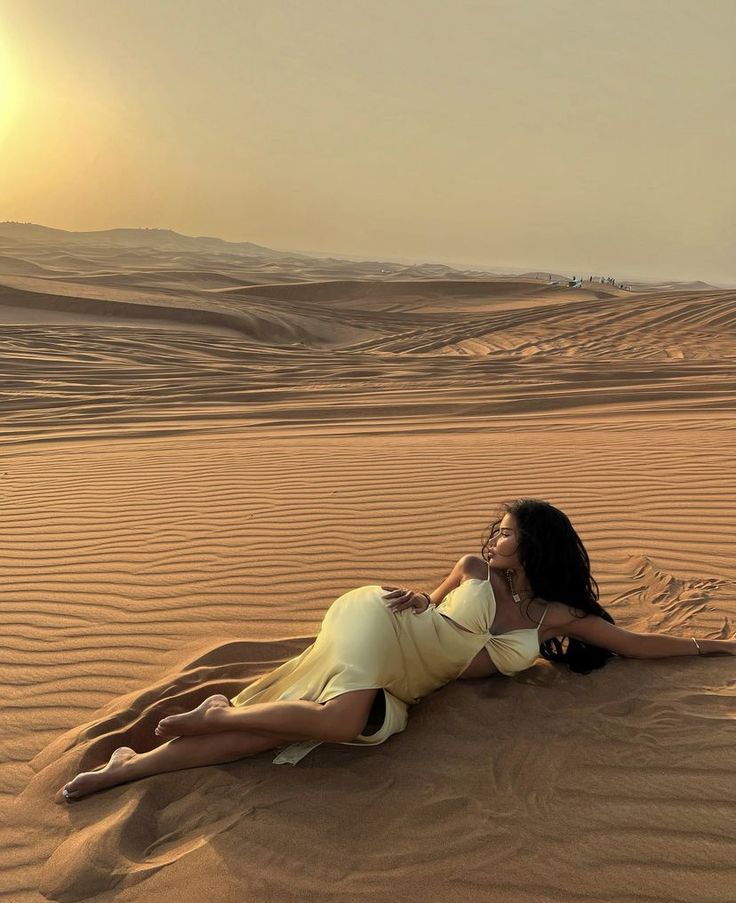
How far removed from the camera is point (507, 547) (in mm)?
2592

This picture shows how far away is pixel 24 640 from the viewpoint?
3242 millimetres

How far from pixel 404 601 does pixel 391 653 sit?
182 millimetres

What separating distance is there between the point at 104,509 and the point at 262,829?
126 inches

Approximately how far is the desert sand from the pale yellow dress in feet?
0.36

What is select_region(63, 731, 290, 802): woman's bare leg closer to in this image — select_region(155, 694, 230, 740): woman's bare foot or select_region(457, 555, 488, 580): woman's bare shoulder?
select_region(155, 694, 230, 740): woman's bare foot

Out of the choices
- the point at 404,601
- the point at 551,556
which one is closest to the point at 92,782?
the point at 404,601

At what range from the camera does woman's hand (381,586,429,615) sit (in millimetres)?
2492

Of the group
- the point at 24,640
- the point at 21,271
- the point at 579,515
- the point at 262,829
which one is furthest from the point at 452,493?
the point at 21,271

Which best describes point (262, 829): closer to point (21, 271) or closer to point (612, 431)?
point (612, 431)

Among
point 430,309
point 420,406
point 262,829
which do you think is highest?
point 430,309

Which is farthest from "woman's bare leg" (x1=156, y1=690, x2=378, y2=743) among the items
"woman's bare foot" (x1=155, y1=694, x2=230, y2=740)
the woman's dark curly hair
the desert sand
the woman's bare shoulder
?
the woman's dark curly hair

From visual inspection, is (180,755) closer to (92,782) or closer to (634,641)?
(92,782)

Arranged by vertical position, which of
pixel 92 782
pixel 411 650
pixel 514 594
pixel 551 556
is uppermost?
pixel 551 556

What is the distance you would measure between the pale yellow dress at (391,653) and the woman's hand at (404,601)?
0.02 meters
